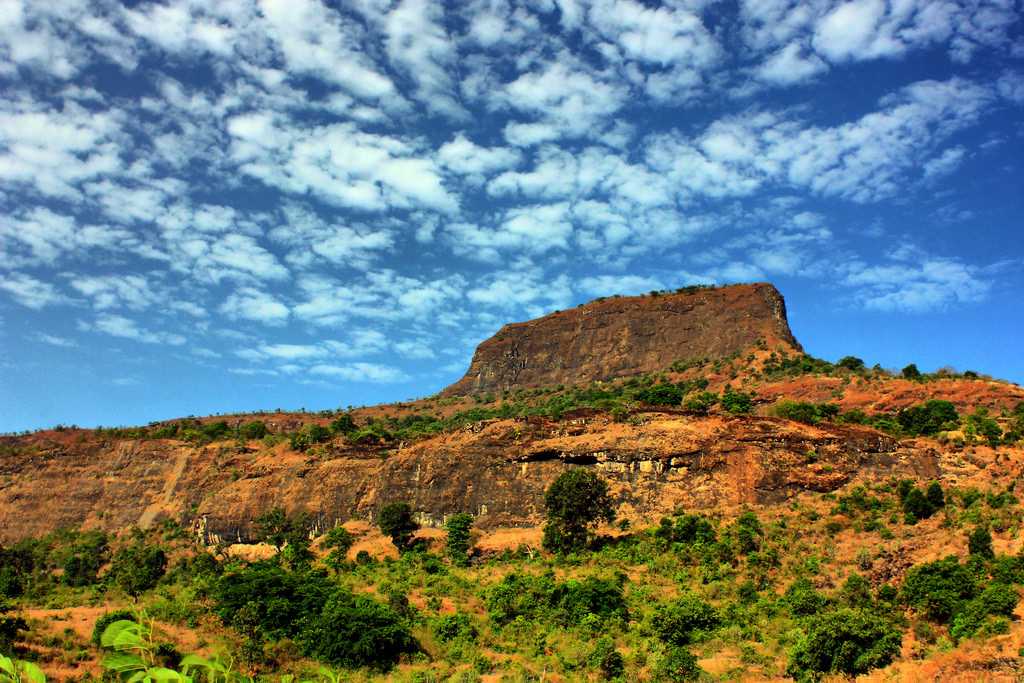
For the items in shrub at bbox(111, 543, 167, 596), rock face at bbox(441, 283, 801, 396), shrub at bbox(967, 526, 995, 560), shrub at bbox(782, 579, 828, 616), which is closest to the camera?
shrub at bbox(967, 526, 995, 560)

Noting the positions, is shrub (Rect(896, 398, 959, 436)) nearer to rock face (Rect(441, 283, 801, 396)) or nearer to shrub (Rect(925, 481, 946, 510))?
shrub (Rect(925, 481, 946, 510))

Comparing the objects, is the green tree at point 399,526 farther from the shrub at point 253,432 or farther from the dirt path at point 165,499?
the shrub at point 253,432

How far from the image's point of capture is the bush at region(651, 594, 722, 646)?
27.4m

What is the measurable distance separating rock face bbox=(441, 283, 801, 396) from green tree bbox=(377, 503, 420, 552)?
42502mm

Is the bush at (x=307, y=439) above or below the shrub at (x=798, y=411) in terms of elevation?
above

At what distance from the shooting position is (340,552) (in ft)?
144

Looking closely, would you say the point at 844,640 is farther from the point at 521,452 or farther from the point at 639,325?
the point at 639,325

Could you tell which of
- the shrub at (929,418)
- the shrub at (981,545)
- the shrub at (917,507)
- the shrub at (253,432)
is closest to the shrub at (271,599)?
the shrub at (981,545)

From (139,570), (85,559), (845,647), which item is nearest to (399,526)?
(139,570)

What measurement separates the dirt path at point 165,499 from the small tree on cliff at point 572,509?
108ft

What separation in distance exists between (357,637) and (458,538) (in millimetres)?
14252

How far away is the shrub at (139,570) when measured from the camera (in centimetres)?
4216

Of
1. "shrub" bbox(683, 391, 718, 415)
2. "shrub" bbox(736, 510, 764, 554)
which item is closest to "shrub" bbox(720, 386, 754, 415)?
"shrub" bbox(683, 391, 718, 415)

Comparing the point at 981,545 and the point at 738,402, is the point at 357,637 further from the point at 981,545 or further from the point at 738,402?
the point at 738,402
